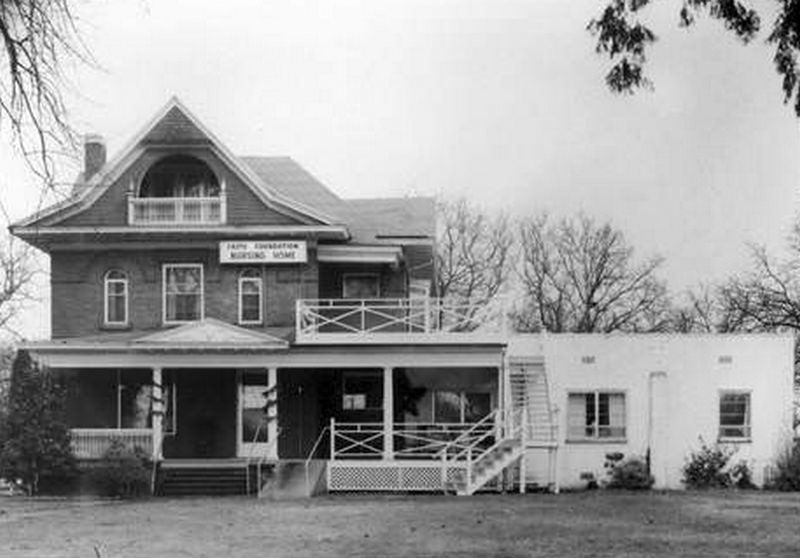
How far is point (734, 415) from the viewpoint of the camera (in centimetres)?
3444

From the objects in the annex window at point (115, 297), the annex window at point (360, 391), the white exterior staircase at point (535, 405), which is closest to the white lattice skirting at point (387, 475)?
the white exterior staircase at point (535, 405)

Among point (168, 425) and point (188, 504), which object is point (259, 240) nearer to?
point (168, 425)

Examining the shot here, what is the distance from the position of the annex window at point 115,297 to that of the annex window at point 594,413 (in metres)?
12.1

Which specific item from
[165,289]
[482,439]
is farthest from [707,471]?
[165,289]

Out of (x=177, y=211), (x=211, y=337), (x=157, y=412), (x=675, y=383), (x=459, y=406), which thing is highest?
(x=177, y=211)

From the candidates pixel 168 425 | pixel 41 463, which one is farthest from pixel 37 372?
pixel 168 425

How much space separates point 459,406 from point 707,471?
6.99 metres

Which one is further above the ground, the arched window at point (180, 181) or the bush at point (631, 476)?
the arched window at point (180, 181)

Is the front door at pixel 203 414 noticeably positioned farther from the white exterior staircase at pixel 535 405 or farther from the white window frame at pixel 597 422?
the white window frame at pixel 597 422

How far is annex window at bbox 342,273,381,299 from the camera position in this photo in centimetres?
3547

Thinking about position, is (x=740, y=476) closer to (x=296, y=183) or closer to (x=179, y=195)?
(x=296, y=183)

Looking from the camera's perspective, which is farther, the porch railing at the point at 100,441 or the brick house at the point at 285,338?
the brick house at the point at 285,338

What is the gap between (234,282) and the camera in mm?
34156

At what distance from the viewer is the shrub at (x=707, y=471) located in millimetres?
33406
